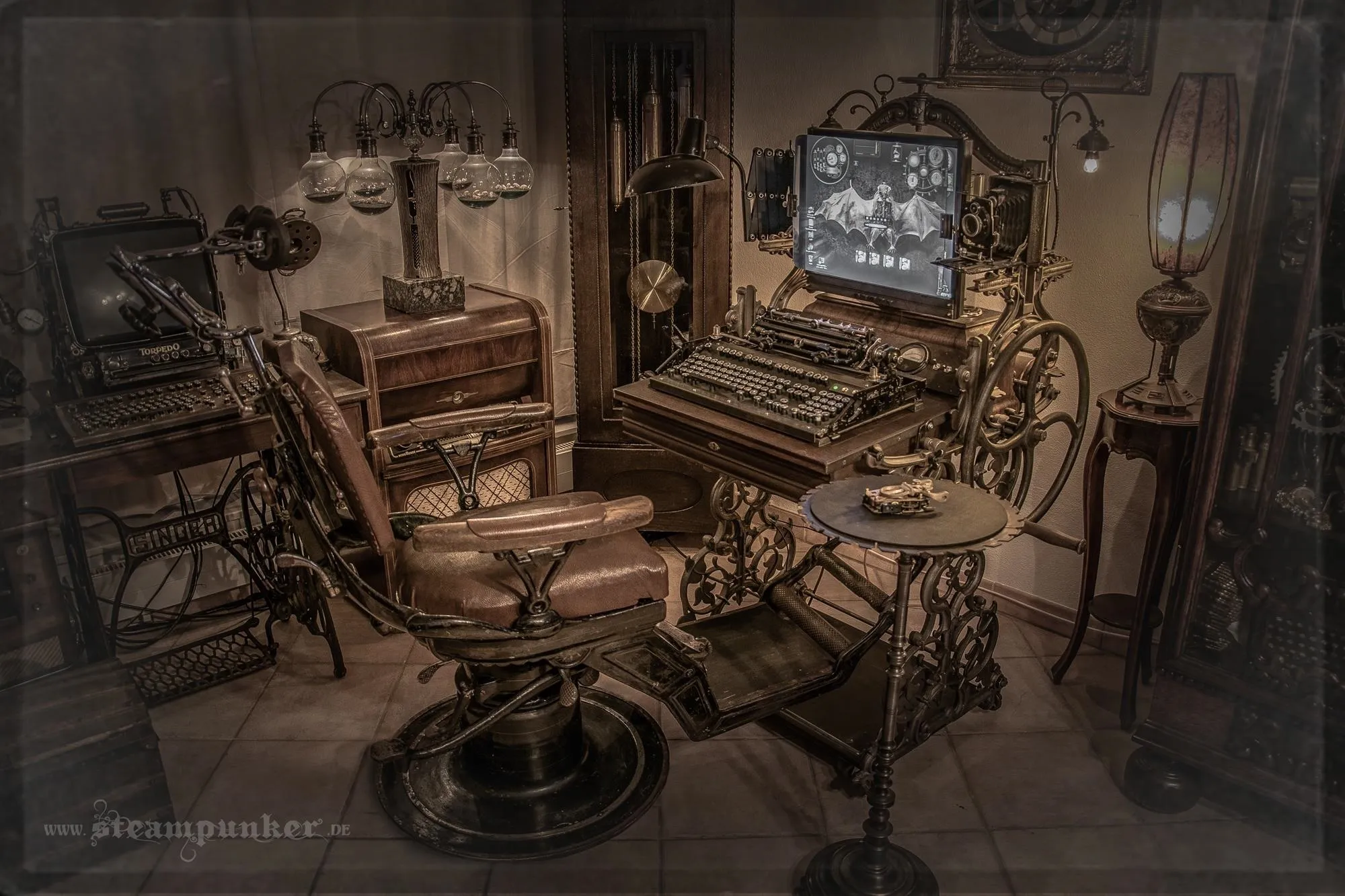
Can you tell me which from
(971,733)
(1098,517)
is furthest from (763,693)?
(1098,517)

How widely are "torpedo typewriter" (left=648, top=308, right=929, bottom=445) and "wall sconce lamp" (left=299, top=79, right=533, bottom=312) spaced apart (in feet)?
2.73

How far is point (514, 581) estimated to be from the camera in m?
2.74

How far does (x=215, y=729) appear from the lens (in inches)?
130

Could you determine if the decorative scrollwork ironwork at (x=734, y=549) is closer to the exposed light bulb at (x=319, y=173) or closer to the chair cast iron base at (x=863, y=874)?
the chair cast iron base at (x=863, y=874)

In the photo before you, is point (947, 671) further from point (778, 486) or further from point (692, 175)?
point (692, 175)

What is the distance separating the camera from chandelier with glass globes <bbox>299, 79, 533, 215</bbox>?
137 inches

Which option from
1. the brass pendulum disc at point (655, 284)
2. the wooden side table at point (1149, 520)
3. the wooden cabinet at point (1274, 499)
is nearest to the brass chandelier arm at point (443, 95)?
the brass pendulum disc at point (655, 284)

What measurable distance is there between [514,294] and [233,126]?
1002 mm

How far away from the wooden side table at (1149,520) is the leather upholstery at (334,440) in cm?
187

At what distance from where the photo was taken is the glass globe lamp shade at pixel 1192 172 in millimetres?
2699

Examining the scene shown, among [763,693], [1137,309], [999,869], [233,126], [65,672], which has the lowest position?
[999,869]

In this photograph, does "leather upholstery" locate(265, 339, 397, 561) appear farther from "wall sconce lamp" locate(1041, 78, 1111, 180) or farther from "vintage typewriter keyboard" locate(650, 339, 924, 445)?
"wall sconce lamp" locate(1041, 78, 1111, 180)

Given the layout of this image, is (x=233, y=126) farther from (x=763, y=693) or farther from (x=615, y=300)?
(x=763, y=693)

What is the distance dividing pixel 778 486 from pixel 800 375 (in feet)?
1.19
